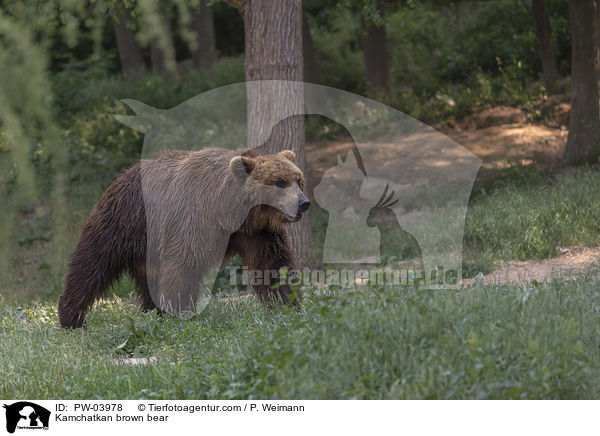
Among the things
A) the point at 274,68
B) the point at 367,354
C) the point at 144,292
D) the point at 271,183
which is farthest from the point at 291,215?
the point at 274,68

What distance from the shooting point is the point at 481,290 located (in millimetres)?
4930

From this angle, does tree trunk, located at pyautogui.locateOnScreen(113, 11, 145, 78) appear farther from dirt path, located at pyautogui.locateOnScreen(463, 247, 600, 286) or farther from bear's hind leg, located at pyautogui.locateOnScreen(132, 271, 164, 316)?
dirt path, located at pyautogui.locateOnScreen(463, 247, 600, 286)

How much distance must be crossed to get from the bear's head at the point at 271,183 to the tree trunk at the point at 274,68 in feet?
8.12

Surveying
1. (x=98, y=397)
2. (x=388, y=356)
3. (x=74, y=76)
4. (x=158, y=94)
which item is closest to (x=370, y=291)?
(x=388, y=356)

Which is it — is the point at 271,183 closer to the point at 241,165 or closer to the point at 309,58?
the point at 241,165

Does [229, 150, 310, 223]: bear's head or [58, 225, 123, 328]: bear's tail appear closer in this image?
[229, 150, 310, 223]: bear's head

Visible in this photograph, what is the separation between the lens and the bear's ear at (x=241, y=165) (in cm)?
579

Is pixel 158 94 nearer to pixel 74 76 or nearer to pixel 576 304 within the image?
pixel 74 76

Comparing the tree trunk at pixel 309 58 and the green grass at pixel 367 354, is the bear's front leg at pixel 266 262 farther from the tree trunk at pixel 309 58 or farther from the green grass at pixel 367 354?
the tree trunk at pixel 309 58

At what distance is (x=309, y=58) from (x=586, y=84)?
6763 millimetres
